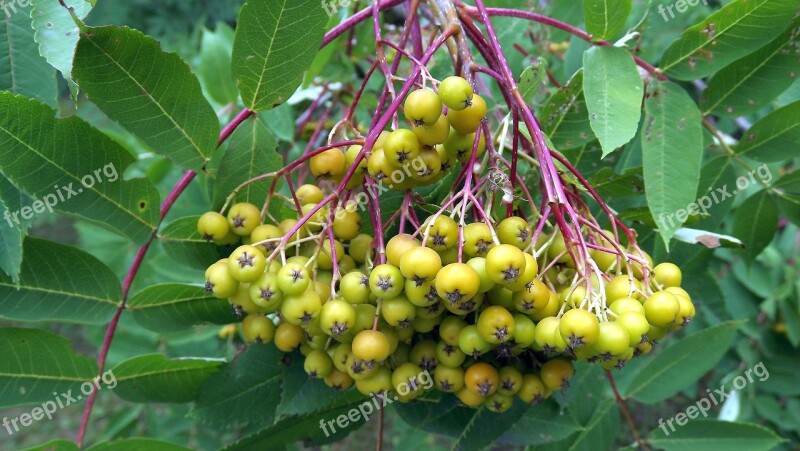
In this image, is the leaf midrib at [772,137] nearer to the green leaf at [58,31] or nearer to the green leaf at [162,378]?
the green leaf at [162,378]

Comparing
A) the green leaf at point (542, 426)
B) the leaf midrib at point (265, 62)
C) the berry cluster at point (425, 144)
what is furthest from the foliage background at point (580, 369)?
the berry cluster at point (425, 144)

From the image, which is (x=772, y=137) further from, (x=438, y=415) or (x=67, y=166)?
(x=67, y=166)

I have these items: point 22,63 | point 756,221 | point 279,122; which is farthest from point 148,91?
point 756,221

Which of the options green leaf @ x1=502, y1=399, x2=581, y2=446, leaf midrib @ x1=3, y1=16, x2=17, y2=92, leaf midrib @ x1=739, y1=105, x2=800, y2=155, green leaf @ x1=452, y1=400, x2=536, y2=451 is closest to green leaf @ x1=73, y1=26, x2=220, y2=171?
leaf midrib @ x1=3, y1=16, x2=17, y2=92

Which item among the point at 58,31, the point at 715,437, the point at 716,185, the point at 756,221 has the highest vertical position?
the point at 58,31

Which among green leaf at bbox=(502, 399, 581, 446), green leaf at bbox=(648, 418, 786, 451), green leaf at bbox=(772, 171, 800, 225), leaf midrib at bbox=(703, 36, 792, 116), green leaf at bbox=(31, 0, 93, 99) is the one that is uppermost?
green leaf at bbox=(31, 0, 93, 99)

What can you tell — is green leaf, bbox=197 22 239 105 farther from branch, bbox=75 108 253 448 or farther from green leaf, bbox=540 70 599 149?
green leaf, bbox=540 70 599 149
